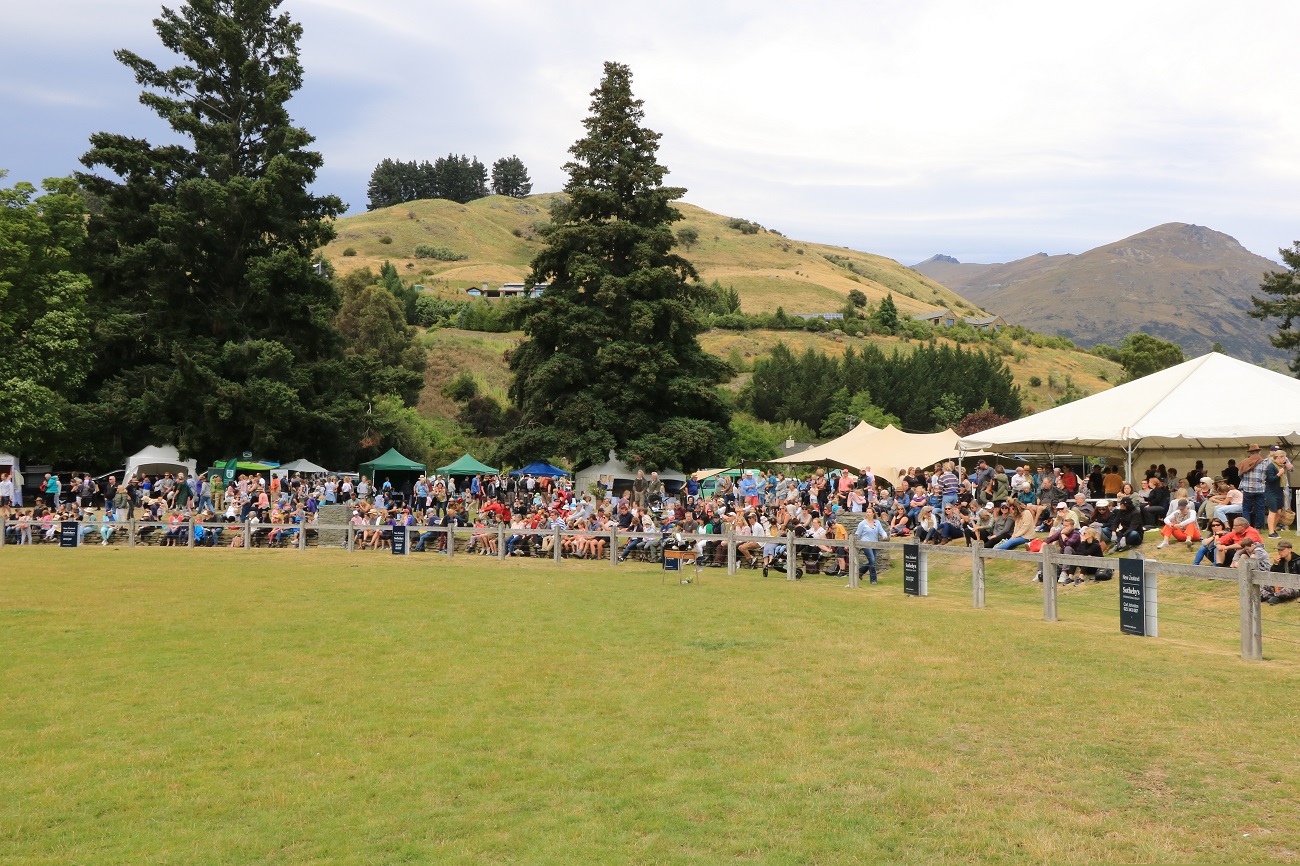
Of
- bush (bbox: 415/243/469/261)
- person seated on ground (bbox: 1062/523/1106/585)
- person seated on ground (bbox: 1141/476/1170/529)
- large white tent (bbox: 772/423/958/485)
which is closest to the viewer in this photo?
person seated on ground (bbox: 1062/523/1106/585)

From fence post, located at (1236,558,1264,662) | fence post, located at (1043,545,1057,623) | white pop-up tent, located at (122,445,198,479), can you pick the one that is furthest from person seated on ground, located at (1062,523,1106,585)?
white pop-up tent, located at (122,445,198,479)

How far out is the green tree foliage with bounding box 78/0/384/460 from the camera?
4369 cm

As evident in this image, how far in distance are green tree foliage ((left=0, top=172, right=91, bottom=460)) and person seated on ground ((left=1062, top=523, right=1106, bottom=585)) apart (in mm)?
37199

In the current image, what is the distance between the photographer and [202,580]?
70.2 feet

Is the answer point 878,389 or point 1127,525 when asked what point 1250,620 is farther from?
point 878,389

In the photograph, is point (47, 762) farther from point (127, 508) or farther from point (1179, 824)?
point (127, 508)

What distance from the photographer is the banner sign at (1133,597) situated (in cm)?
1320

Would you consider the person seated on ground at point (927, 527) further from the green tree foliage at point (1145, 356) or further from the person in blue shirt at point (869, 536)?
the green tree foliage at point (1145, 356)

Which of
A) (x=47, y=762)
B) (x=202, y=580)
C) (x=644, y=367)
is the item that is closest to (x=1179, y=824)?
(x=47, y=762)

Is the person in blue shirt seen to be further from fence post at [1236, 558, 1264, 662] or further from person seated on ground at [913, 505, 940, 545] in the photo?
fence post at [1236, 558, 1264, 662]

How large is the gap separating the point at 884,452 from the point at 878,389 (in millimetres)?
45964

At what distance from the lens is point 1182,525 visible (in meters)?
19.9

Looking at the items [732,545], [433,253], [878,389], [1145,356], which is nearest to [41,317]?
[732,545]

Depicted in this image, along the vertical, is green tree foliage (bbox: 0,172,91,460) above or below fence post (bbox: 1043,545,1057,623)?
above
